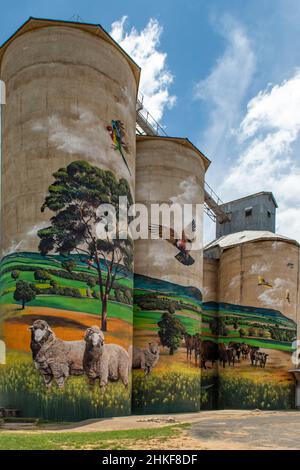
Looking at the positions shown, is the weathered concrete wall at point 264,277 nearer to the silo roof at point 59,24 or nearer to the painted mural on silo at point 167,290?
the painted mural on silo at point 167,290

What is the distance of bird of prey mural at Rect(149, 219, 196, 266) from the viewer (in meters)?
38.2

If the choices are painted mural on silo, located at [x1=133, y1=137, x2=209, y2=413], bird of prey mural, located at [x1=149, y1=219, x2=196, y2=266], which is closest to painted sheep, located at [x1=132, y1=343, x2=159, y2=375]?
painted mural on silo, located at [x1=133, y1=137, x2=209, y2=413]

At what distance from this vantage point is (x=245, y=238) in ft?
169

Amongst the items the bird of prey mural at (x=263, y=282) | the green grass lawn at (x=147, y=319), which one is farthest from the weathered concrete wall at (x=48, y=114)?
the bird of prey mural at (x=263, y=282)

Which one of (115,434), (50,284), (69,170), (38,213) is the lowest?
(115,434)

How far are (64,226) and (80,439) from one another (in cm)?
1206

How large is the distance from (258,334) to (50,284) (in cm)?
2373

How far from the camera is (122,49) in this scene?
108ft

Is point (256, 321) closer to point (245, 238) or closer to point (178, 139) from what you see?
point (245, 238)

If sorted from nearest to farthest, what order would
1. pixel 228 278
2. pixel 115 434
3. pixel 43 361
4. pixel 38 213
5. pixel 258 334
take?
pixel 115 434
pixel 43 361
pixel 38 213
pixel 258 334
pixel 228 278

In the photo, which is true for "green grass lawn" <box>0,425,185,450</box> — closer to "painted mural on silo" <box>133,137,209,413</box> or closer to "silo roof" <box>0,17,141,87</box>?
"painted mural on silo" <box>133,137,209,413</box>

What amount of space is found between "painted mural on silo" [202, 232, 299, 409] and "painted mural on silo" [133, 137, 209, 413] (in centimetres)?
764
